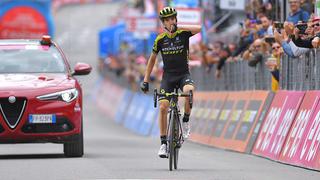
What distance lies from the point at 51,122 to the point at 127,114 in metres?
21.8

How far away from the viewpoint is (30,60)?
58.1 feet

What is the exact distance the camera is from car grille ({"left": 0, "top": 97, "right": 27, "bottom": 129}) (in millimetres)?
16312

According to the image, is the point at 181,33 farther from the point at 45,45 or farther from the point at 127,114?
the point at 127,114

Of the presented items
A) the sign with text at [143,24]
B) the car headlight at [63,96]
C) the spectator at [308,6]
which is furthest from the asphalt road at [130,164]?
the sign with text at [143,24]

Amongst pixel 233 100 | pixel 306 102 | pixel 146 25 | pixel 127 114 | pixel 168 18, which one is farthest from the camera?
pixel 146 25

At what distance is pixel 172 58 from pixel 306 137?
2129 mm

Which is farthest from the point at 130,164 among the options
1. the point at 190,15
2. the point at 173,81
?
the point at 190,15

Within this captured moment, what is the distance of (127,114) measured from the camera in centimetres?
3838

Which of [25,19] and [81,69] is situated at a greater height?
[81,69]

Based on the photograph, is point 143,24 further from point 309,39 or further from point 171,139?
point 171,139

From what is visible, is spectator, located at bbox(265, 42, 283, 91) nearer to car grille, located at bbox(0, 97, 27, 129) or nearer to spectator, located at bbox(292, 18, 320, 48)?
spectator, located at bbox(292, 18, 320, 48)

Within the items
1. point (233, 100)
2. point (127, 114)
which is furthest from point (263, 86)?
point (127, 114)

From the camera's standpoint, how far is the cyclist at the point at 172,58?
1496 cm

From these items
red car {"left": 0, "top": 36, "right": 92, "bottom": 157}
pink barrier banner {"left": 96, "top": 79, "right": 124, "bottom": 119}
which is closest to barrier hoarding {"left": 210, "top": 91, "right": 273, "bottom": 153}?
red car {"left": 0, "top": 36, "right": 92, "bottom": 157}
